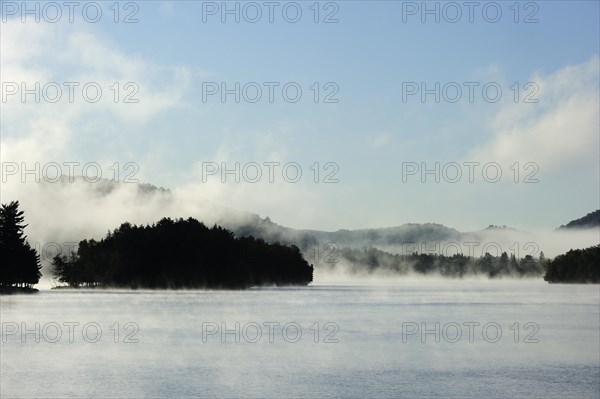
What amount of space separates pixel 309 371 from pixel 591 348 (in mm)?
25020

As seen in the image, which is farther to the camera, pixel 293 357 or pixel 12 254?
pixel 12 254

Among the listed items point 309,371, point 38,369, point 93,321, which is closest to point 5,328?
point 93,321

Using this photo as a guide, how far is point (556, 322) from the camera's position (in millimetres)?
94438

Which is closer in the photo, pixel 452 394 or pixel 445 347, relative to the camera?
pixel 452 394

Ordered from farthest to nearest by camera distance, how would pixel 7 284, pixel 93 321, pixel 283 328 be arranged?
1. pixel 7 284
2. pixel 93 321
3. pixel 283 328

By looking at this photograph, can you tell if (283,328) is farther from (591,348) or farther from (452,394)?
(452,394)

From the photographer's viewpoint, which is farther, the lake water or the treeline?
the treeline

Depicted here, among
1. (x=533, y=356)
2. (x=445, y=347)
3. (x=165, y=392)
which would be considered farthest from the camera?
(x=445, y=347)

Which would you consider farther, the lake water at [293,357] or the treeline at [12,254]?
the treeline at [12,254]

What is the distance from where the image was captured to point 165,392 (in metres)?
41.5

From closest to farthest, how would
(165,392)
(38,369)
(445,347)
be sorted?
(165,392)
(38,369)
(445,347)

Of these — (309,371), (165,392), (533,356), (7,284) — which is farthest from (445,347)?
(7,284)

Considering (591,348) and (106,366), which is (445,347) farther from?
(106,366)

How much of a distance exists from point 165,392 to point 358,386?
902cm
